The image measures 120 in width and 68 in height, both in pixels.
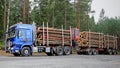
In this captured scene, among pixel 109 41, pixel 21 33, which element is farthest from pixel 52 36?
pixel 109 41

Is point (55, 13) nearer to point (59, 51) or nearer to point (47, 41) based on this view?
point (59, 51)

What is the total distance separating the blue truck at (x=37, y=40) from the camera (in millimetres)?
29953

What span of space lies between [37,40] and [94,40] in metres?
10.9

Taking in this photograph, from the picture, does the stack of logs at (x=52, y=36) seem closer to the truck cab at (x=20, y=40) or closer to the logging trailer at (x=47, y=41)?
the logging trailer at (x=47, y=41)

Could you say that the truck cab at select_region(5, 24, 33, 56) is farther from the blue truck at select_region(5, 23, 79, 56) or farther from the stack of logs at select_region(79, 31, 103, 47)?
the stack of logs at select_region(79, 31, 103, 47)

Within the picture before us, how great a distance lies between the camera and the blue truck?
30.0 m

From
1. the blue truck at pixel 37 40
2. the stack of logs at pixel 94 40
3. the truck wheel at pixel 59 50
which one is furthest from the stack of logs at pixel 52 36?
the stack of logs at pixel 94 40

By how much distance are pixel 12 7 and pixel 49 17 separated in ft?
39.9

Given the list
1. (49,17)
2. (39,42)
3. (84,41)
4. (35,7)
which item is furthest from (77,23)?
(39,42)

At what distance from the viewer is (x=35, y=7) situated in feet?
209

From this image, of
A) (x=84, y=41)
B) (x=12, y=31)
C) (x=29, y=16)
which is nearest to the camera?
(x=12, y=31)

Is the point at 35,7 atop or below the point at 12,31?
atop

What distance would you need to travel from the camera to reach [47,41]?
32469 mm

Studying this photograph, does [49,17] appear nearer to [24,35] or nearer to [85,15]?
[85,15]
